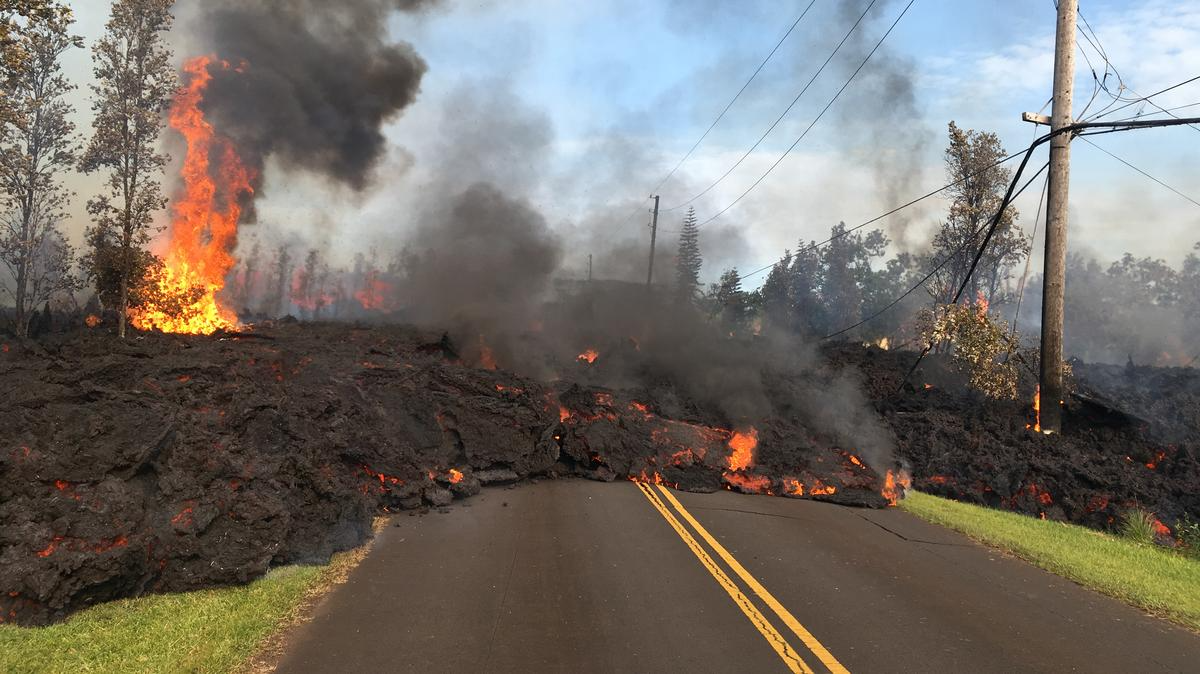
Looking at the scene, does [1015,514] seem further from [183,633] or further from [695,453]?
[183,633]

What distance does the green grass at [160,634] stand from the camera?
15.2 ft

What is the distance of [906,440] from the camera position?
16984mm

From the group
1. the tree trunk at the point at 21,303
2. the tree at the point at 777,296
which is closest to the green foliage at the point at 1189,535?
the tree trunk at the point at 21,303

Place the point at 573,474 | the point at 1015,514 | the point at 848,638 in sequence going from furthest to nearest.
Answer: the point at 573,474, the point at 1015,514, the point at 848,638

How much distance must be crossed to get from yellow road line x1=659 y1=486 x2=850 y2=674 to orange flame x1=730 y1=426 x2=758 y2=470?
383cm

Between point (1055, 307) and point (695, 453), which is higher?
point (1055, 307)

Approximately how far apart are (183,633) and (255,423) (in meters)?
4.37

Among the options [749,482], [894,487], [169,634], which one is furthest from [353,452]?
[894,487]

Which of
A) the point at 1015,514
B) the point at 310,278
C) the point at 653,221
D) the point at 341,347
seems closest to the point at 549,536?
the point at 1015,514

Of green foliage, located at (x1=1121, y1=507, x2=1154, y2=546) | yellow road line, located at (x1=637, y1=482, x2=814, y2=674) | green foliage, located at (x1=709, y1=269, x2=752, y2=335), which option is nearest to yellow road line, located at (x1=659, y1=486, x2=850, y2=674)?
yellow road line, located at (x1=637, y1=482, x2=814, y2=674)

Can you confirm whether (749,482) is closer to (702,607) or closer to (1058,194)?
(702,607)

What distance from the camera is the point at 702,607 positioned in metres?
6.20

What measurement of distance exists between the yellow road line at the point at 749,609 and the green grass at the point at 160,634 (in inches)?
154

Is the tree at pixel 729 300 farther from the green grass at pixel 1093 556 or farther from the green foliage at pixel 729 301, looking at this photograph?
the green grass at pixel 1093 556
